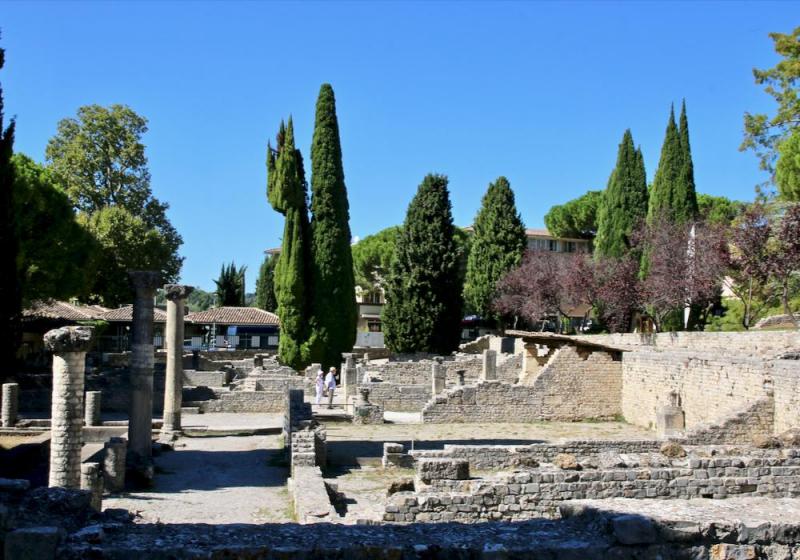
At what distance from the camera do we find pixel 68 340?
12547 mm

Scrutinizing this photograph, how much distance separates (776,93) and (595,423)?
18.0 meters

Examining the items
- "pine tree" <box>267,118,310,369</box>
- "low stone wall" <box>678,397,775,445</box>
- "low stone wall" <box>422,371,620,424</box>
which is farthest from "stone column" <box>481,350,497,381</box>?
"low stone wall" <box>678,397,775,445</box>

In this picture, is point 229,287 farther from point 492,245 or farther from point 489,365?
point 489,365

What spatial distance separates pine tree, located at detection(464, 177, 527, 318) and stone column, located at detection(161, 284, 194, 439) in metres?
32.5

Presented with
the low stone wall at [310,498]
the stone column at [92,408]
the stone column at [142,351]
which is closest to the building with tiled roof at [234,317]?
the stone column at [92,408]

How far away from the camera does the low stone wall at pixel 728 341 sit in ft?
71.4

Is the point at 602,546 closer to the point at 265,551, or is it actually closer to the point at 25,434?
the point at 265,551

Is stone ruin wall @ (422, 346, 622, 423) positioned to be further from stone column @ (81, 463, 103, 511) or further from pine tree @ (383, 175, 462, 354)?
pine tree @ (383, 175, 462, 354)

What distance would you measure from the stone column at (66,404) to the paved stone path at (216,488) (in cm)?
114

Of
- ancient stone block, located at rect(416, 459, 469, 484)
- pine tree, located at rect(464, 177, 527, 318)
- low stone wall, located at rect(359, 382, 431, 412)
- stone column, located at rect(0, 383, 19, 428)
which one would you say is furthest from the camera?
pine tree, located at rect(464, 177, 527, 318)

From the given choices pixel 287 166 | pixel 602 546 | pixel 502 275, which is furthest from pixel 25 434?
pixel 502 275

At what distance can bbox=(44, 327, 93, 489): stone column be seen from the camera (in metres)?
12.5

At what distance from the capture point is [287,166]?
41.2m

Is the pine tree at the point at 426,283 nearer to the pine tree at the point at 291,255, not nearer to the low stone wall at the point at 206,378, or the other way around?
the pine tree at the point at 291,255
